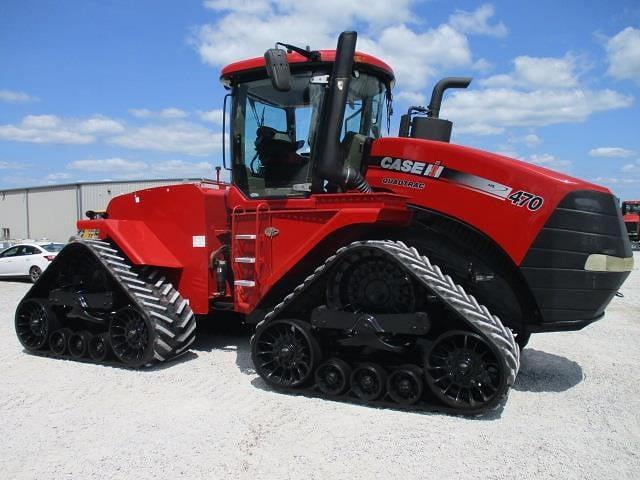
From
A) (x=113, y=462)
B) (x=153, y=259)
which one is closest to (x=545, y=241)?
(x=113, y=462)

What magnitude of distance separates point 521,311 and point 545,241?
65cm

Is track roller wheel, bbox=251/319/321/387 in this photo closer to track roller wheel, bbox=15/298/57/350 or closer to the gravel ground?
the gravel ground

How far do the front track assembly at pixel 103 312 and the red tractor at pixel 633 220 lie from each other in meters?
31.7

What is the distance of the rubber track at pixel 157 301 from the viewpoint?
18.1ft

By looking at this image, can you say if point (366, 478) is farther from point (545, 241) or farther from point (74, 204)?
point (74, 204)

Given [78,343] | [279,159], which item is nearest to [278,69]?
[279,159]

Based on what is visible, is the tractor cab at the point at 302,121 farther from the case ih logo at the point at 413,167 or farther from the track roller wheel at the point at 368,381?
the track roller wheel at the point at 368,381

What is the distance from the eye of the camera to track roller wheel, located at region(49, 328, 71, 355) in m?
6.11

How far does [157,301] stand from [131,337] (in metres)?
0.43

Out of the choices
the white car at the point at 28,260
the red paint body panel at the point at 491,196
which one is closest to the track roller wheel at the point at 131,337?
the red paint body panel at the point at 491,196

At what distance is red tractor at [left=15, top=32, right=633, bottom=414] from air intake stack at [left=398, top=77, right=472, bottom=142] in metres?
0.01

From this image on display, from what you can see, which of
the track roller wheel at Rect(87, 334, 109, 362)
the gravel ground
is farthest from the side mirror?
the track roller wheel at Rect(87, 334, 109, 362)

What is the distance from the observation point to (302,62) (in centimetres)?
530

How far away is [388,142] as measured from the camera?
493 cm
